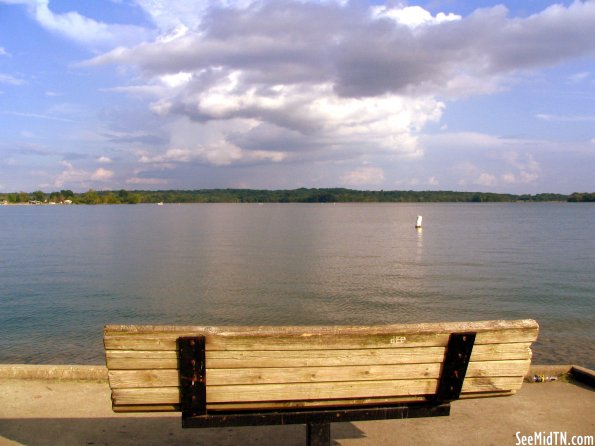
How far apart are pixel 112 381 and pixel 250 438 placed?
221 cm

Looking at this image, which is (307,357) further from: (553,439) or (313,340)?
(553,439)

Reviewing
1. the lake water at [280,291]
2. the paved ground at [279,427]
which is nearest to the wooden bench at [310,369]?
the paved ground at [279,427]

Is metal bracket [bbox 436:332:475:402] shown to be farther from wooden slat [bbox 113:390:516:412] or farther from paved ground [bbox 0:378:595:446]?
paved ground [bbox 0:378:595:446]

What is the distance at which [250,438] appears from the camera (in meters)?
4.89

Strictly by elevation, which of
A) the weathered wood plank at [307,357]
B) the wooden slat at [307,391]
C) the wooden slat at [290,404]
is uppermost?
the weathered wood plank at [307,357]

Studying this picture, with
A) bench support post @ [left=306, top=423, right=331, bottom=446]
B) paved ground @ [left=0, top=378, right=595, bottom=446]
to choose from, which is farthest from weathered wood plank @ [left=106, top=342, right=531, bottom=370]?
paved ground @ [left=0, top=378, right=595, bottom=446]

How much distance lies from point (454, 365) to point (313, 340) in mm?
1011

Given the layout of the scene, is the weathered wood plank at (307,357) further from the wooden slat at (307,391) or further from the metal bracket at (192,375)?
the wooden slat at (307,391)

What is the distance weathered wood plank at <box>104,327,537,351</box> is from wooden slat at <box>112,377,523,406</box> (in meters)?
0.32

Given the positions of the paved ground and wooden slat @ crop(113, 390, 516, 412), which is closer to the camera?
wooden slat @ crop(113, 390, 516, 412)

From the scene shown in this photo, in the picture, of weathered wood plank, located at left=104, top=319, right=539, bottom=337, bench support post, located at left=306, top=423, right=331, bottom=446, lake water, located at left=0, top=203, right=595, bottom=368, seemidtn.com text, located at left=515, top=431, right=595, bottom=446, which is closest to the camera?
weathered wood plank, located at left=104, top=319, right=539, bottom=337

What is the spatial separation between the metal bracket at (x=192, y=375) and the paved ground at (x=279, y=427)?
5.78ft

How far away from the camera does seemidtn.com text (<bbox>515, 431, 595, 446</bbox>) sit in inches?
189

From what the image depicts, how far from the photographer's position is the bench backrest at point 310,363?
122 inches
